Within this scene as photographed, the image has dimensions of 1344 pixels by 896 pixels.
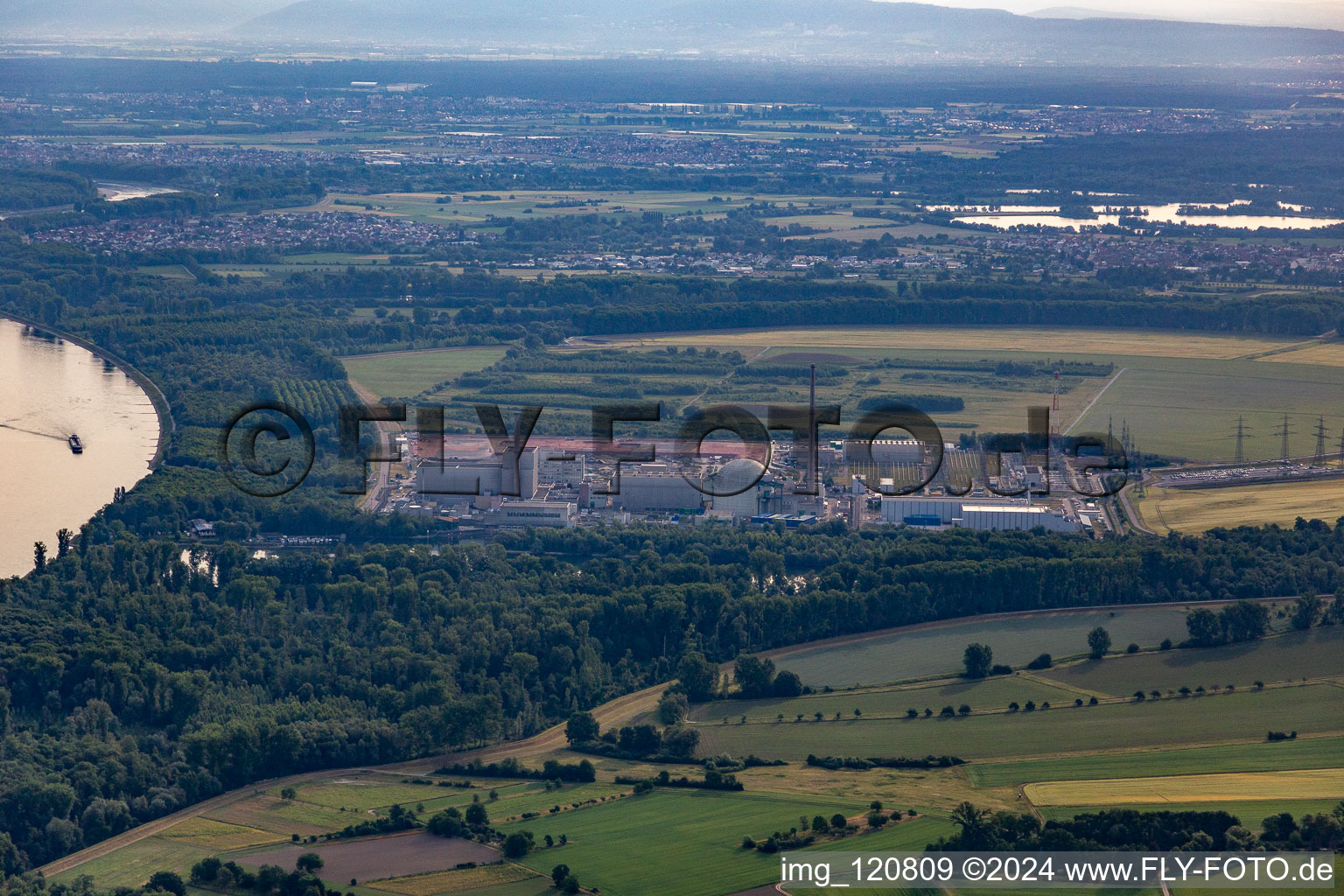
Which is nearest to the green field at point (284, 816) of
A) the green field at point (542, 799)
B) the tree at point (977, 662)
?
the green field at point (542, 799)

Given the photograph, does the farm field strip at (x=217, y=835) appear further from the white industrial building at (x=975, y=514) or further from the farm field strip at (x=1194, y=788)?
the white industrial building at (x=975, y=514)

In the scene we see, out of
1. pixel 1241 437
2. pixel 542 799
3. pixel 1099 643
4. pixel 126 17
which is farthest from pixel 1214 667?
pixel 126 17

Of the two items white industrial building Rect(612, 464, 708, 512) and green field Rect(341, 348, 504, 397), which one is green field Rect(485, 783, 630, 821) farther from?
green field Rect(341, 348, 504, 397)

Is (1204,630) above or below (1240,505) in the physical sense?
below

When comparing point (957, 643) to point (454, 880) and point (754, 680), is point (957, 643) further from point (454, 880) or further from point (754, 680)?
point (454, 880)

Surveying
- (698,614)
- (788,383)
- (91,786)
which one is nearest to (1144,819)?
(698,614)

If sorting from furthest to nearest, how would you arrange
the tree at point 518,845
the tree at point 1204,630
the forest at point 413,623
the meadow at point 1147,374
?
the meadow at point 1147,374
the tree at point 1204,630
the forest at point 413,623
the tree at point 518,845

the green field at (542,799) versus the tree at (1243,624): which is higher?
the tree at (1243,624)
